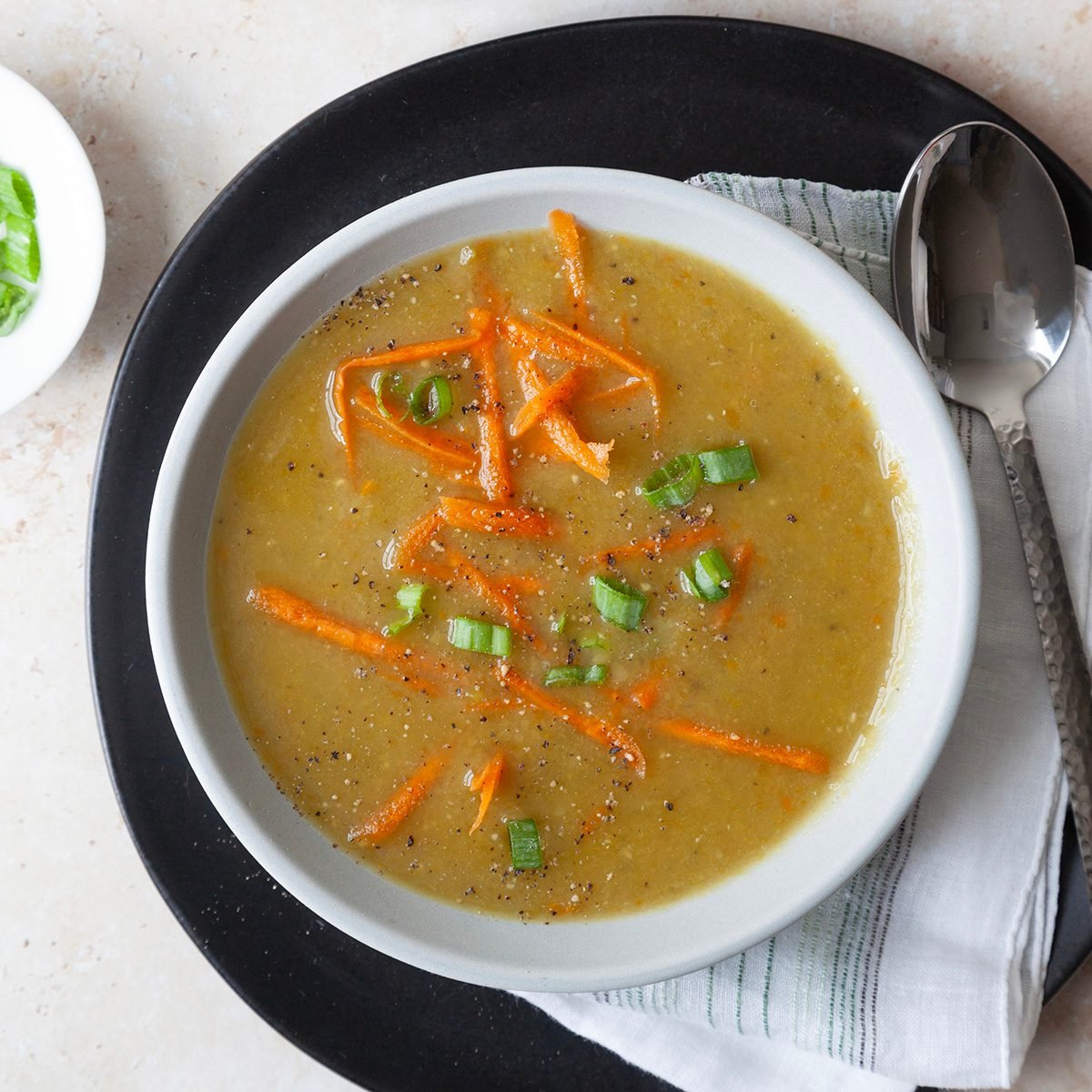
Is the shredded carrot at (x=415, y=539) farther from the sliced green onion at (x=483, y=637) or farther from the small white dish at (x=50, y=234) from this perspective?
the small white dish at (x=50, y=234)

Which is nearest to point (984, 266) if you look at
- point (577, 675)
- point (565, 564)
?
point (565, 564)

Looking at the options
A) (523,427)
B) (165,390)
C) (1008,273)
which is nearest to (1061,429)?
(1008,273)

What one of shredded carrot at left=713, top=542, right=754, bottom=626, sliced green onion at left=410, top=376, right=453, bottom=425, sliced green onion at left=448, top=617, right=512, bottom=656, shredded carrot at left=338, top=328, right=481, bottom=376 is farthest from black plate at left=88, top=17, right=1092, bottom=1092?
shredded carrot at left=713, top=542, right=754, bottom=626

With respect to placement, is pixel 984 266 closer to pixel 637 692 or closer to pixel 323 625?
pixel 637 692

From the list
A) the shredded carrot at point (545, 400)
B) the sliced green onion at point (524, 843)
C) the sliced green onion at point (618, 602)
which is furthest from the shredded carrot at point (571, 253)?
the sliced green onion at point (524, 843)

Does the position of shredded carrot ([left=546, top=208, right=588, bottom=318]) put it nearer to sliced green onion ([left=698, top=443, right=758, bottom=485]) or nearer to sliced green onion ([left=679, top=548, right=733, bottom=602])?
sliced green onion ([left=698, top=443, right=758, bottom=485])

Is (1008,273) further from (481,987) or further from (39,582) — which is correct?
(39,582)
